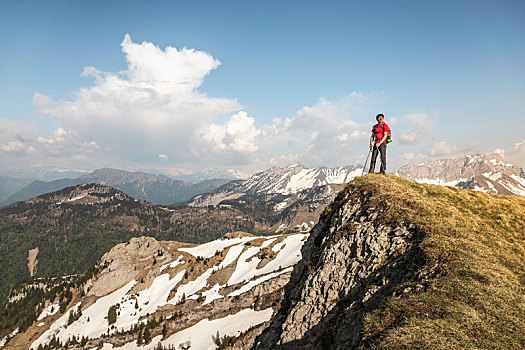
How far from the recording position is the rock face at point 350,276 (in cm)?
1138

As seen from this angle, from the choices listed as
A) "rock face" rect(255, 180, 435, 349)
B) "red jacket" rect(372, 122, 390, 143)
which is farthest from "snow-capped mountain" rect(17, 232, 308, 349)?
"red jacket" rect(372, 122, 390, 143)

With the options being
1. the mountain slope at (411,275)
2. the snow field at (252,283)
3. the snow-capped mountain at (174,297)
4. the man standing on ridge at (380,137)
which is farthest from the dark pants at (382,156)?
the snow field at (252,283)

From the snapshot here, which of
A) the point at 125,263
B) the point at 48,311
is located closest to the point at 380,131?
the point at 125,263

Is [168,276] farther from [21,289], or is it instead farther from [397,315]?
A: [21,289]

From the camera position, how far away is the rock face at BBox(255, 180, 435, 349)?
11.4m

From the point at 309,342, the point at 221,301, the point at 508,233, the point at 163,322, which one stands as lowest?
the point at 163,322

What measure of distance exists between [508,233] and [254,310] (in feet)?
190

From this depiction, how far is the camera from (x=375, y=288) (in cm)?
1184

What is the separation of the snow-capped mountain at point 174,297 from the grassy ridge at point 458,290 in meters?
47.5

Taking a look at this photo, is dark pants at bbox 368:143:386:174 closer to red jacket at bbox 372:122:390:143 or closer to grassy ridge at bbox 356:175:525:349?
red jacket at bbox 372:122:390:143

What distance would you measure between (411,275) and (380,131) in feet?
45.2

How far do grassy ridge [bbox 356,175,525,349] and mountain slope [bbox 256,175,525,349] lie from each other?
3cm

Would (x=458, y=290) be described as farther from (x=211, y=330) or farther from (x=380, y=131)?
(x=211, y=330)

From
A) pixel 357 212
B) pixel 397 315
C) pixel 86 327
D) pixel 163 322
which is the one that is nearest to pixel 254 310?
pixel 163 322
